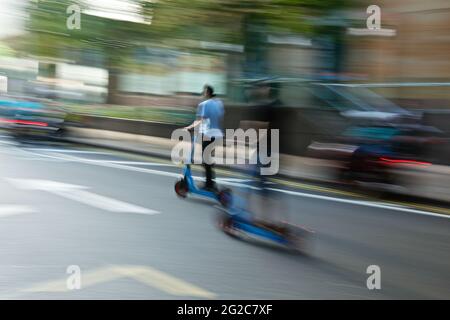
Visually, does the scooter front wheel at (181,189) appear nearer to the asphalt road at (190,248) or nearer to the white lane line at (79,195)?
the asphalt road at (190,248)

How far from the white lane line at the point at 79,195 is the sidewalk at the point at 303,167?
3.73 metres

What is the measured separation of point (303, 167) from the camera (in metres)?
12.6

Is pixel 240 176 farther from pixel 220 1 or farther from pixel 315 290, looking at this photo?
pixel 315 290

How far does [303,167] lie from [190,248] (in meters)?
6.70

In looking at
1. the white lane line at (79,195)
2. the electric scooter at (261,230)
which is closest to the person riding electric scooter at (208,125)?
the white lane line at (79,195)

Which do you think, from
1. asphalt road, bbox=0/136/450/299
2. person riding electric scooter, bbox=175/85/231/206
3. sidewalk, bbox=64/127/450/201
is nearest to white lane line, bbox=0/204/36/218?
asphalt road, bbox=0/136/450/299

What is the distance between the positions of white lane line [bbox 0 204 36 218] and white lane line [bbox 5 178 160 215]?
843 millimetres

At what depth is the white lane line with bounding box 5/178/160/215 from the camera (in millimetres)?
8148

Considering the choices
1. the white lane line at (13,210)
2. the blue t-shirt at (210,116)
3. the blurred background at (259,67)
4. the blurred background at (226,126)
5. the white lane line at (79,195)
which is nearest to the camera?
the blurred background at (226,126)

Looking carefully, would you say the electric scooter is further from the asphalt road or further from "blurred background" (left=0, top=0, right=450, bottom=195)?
"blurred background" (left=0, top=0, right=450, bottom=195)

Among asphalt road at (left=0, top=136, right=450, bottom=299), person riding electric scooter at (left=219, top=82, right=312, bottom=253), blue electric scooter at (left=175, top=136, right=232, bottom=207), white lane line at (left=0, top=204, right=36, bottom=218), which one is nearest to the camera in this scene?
asphalt road at (left=0, top=136, right=450, bottom=299)

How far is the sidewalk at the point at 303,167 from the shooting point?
374 inches

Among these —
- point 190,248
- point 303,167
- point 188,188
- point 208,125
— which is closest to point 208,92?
point 208,125
